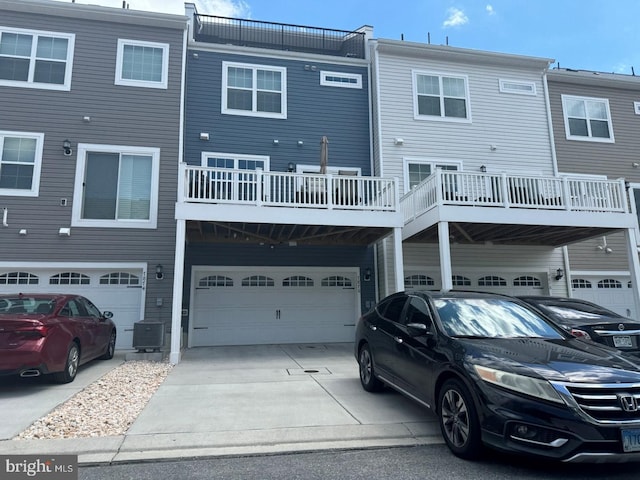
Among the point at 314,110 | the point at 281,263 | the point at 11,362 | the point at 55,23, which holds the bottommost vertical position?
the point at 11,362

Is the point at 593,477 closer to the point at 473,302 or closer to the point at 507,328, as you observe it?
the point at 507,328

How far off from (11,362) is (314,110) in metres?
9.94

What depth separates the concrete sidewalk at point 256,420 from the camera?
4.23 meters

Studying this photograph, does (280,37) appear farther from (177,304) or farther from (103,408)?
(103,408)

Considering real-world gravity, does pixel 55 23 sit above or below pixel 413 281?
above

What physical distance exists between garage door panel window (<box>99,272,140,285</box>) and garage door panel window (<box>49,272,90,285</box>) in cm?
40

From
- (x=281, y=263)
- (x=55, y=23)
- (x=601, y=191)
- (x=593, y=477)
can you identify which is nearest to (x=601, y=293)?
(x=601, y=191)

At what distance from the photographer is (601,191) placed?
10.9m

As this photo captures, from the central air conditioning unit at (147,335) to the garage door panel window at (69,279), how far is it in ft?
9.20

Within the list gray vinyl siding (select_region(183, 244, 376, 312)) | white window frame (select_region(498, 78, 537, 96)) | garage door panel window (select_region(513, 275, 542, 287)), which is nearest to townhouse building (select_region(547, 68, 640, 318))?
white window frame (select_region(498, 78, 537, 96))

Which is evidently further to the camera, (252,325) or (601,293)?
(601,293)

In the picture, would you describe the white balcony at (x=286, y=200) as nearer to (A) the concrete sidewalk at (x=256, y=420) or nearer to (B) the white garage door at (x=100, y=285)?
(B) the white garage door at (x=100, y=285)

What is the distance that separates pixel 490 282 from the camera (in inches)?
524

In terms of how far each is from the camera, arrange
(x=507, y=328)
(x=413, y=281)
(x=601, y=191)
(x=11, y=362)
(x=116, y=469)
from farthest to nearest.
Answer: (x=413, y=281) < (x=601, y=191) < (x=11, y=362) < (x=507, y=328) < (x=116, y=469)
